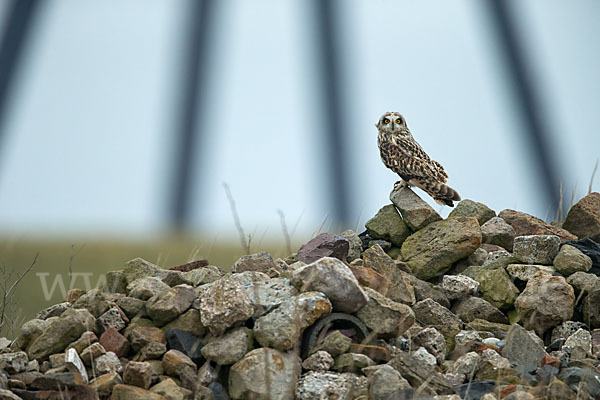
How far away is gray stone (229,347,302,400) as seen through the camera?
2.12 meters

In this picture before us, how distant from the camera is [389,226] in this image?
9.98ft

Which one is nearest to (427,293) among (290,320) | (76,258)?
(290,320)

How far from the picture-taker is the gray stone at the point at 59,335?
7.82 feet

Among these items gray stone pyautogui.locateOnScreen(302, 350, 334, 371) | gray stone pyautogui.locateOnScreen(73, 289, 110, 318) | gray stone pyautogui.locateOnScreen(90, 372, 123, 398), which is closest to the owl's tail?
gray stone pyautogui.locateOnScreen(302, 350, 334, 371)

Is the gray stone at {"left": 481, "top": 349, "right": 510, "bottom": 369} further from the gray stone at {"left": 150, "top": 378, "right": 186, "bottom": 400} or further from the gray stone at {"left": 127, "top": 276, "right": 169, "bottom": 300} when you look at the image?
the gray stone at {"left": 127, "top": 276, "right": 169, "bottom": 300}

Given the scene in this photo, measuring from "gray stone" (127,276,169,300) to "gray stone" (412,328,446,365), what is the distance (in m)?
0.89

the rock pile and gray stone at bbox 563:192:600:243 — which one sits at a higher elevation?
gray stone at bbox 563:192:600:243

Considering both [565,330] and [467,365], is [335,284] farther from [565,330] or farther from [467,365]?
[565,330]

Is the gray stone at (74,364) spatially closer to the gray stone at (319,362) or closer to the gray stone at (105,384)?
the gray stone at (105,384)

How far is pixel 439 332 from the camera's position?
249 cm

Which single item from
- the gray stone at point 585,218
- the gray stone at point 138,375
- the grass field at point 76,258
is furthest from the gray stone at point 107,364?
the gray stone at point 585,218

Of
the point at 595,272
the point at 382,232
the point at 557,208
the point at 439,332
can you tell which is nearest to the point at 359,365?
the point at 439,332

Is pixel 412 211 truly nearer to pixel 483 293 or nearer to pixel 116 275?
pixel 483 293

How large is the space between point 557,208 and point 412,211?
4.25 feet
